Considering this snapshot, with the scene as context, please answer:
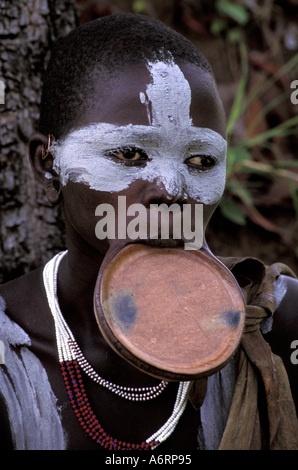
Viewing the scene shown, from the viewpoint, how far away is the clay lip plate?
145 centimetres

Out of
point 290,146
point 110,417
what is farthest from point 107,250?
point 290,146

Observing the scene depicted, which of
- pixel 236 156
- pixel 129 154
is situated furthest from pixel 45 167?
pixel 236 156

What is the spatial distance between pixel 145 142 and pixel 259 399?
0.87 m

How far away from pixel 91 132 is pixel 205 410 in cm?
95

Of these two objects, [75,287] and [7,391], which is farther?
[75,287]

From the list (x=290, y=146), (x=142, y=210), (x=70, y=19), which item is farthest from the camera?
(x=290, y=146)

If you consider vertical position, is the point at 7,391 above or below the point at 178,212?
below

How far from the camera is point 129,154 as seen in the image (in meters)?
1.67

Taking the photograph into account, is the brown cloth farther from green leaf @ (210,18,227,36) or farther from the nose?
green leaf @ (210,18,227,36)

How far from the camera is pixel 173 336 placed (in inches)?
59.5

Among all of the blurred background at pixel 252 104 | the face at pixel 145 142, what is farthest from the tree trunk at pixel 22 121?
the face at pixel 145 142

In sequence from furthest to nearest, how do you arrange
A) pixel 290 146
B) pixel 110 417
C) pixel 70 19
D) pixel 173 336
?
pixel 290 146 < pixel 70 19 < pixel 110 417 < pixel 173 336
